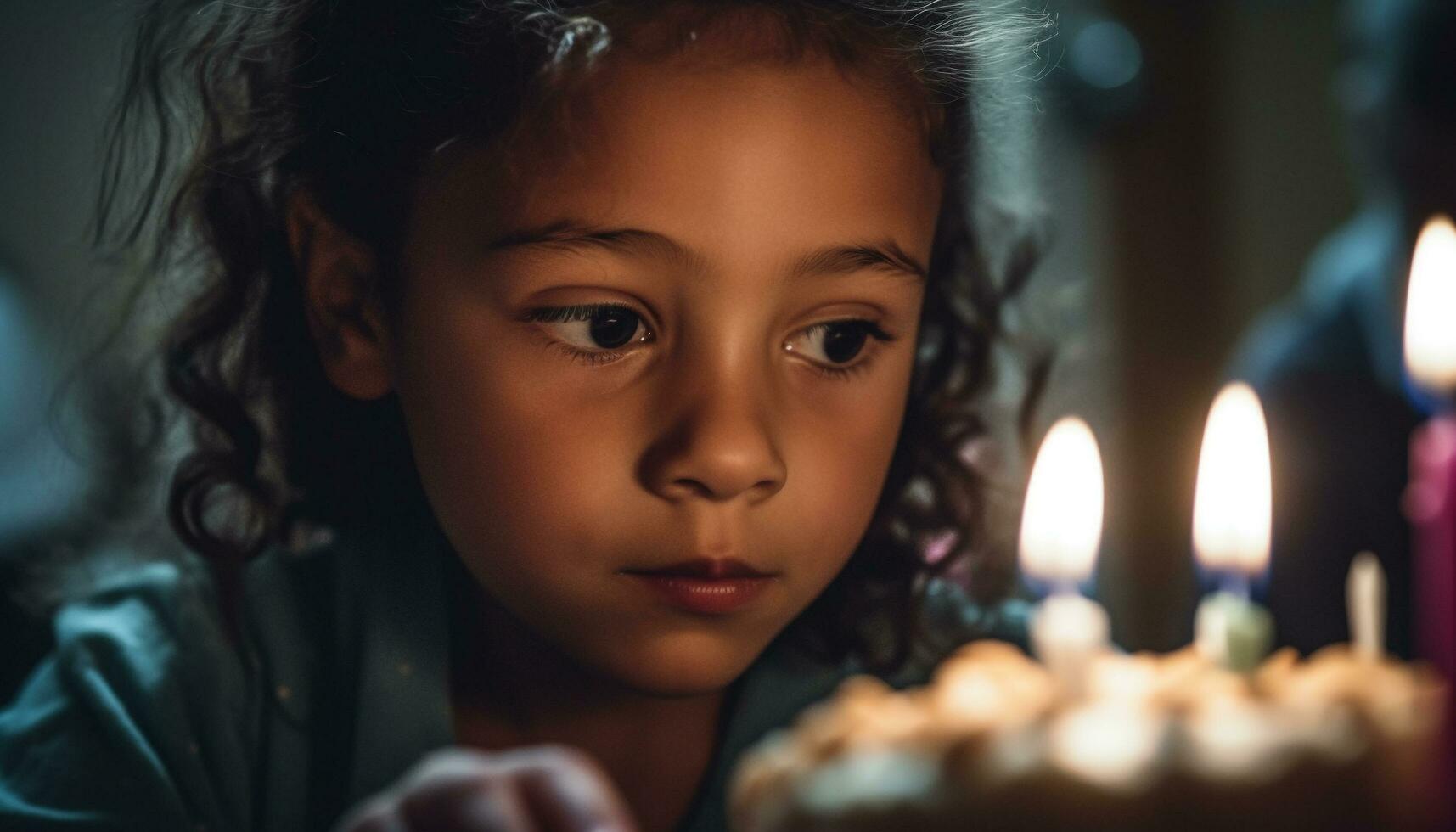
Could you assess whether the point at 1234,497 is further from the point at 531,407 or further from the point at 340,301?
the point at 340,301

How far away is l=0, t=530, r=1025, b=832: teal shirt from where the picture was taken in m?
0.85

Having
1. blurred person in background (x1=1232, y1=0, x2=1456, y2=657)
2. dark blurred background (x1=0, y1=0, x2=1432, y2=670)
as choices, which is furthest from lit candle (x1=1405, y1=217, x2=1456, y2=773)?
dark blurred background (x1=0, y1=0, x2=1432, y2=670)

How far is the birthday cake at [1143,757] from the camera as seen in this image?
332mm

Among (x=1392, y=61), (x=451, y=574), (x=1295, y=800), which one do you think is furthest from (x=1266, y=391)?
(x=1295, y=800)

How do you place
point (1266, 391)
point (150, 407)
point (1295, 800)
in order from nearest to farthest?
1. point (1295, 800)
2. point (150, 407)
3. point (1266, 391)

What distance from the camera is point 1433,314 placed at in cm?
38

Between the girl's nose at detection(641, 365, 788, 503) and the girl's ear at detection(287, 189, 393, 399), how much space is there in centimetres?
25

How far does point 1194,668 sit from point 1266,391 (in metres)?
1.22

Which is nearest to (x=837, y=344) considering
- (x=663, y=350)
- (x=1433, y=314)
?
(x=663, y=350)

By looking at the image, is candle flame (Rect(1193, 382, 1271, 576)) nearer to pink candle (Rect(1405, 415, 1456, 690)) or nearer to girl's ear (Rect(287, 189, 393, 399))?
pink candle (Rect(1405, 415, 1456, 690))

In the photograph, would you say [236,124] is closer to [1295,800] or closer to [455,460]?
[455,460]

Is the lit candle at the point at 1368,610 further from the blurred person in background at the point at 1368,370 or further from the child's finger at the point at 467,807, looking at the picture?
the blurred person in background at the point at 1368,370

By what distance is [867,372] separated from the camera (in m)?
0.81

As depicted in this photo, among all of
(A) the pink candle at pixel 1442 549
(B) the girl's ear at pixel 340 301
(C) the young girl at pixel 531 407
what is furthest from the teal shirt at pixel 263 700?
(A) the pink candle at pixel 1442 549
